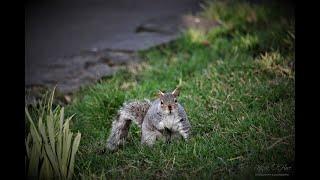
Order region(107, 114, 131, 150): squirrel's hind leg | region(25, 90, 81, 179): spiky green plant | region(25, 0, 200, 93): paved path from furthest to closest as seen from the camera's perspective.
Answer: region(25, 0, 200, 93): paved path, region(107, 114, 131, 150): squirrel's hind leg, region(25, 90, 81, 179): spiky green plant

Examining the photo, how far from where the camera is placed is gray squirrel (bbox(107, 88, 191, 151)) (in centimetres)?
347

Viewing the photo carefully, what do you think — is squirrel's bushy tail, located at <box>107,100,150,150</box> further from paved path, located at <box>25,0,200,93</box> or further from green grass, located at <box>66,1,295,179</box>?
paved path, located at <box>25,0,200,93</box>

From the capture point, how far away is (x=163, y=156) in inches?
136

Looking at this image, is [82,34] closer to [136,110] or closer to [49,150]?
[136,110]

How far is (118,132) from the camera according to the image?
3627 millimetres

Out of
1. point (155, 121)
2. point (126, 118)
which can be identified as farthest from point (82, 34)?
point (155, 121)

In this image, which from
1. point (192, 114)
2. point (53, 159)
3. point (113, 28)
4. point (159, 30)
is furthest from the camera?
point (159, 30)

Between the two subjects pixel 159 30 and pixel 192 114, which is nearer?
pixel 192 114

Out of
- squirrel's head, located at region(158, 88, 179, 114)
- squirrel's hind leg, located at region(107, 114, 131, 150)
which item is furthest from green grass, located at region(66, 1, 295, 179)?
squirrel's head, located at region(158, 88, 179, 114)

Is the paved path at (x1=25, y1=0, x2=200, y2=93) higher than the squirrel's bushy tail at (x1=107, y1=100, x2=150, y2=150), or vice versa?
the paved path at (x1=25, y1=0, x2=200, y2=93)

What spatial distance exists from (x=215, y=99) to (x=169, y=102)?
0.47 m

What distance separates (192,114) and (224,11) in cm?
127

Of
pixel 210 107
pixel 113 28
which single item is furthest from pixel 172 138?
pixel 113 28
